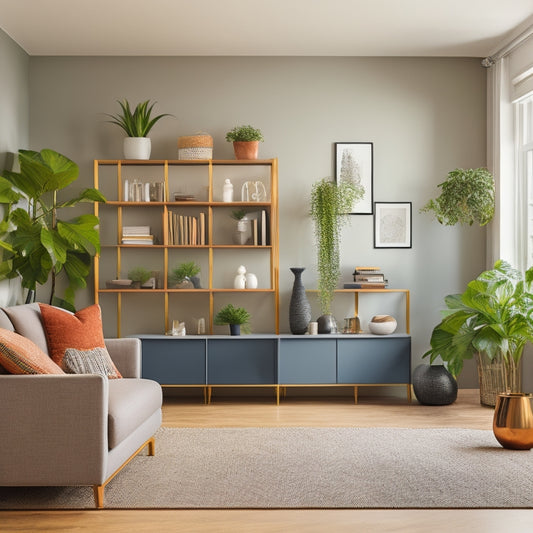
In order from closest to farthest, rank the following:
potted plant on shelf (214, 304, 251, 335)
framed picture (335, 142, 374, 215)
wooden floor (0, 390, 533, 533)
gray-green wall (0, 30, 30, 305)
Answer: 1. wooden floor (0, 390, 533, 533)
2. gray-green wall (0, 30, 30, 305)
3. potted plant on shelf (214, 304, 251, 335)
4. framed picture (335, 142, 374, 215)

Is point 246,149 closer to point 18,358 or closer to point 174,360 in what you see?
point 174,360

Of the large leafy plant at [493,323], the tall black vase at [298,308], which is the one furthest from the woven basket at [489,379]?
the tall black vase at [298,308]

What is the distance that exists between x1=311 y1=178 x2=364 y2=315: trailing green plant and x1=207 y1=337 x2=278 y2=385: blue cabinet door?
0.65 metres

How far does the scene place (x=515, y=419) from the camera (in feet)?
13.9

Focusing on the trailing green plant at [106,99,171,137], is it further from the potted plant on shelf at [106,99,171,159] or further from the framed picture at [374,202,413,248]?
the framed picture at [374,202,413,248]

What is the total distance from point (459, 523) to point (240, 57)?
4.58 m

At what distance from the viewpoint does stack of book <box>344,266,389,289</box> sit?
245 inches

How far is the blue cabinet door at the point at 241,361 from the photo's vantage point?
5.98m

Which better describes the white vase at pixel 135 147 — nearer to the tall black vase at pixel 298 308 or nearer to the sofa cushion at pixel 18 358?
the tall black vase at pixel 298 308

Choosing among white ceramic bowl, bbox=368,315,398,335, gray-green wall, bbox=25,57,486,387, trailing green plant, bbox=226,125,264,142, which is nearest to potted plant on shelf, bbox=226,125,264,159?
trailing green plant, bbox=226,125,264,142

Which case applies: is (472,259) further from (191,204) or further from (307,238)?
(191,204)

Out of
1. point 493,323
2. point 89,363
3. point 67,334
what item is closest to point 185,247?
point 67,334

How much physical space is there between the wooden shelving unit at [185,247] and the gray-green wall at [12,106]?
2.37 feet

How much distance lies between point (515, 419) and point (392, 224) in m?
2.59
